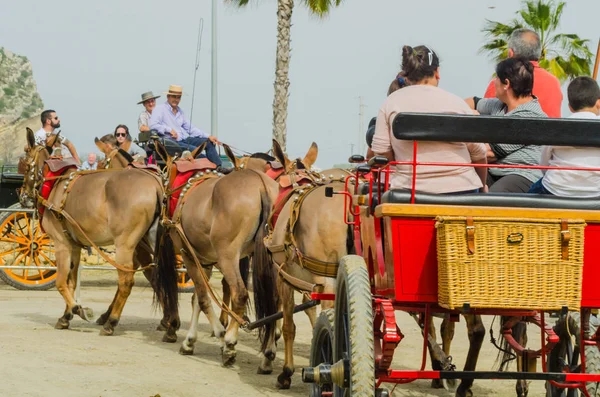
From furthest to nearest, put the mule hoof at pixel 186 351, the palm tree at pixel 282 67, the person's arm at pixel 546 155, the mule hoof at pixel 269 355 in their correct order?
1. the palm tree at pixel 282 67
2. the mule hoof at pixel 186 351
3. the mule hoof at pixel 269 355
4. the person's arm at pixel 546 155

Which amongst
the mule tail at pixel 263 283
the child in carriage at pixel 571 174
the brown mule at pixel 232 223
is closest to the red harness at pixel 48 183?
the brown mule at pixel 232 223

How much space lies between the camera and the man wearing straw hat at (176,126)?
14312 millimetres

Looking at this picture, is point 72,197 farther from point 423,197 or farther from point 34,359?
point 423,197

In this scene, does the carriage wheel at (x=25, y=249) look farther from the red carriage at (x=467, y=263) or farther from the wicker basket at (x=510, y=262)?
the wicker basket at (x=510, y=262)

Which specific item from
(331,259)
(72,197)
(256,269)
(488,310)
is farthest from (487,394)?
(72,197)

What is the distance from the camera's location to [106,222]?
12359 millimetres

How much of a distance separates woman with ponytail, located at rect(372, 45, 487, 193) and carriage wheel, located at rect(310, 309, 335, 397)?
2.72 feet

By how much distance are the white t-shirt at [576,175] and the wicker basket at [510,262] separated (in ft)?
2.57

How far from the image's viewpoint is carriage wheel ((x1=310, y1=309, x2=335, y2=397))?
589 centimetres

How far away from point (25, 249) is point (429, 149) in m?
11.9

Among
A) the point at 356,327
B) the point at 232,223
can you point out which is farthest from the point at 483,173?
the point at 232,223

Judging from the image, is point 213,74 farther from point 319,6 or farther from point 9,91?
point 9,91

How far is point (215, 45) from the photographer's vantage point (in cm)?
2102

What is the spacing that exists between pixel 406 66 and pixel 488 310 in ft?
5.43
